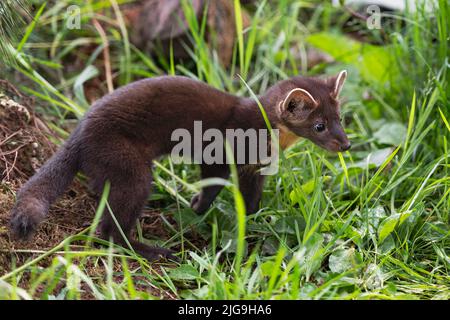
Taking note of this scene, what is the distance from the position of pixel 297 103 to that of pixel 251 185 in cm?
62

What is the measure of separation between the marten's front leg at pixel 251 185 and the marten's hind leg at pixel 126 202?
70 cm

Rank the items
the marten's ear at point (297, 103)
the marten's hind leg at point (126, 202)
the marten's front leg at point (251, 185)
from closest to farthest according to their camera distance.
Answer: the marten's hind leg at point (126, 202), the marten's ear at point (297, 103), the marten's front leg at point (251, 185)

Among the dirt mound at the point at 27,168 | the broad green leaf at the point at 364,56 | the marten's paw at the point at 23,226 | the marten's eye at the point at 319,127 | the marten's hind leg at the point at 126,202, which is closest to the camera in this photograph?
the marten's paw at the point at 23,226

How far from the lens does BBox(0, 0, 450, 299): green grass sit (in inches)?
130

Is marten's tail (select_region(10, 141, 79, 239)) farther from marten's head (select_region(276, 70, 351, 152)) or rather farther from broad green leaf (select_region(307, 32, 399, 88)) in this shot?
broad green leaf (select_region(307, 32, 399, 88))

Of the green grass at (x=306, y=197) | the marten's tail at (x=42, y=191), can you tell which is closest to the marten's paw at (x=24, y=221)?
the marten's tail at (x=42, y=191)

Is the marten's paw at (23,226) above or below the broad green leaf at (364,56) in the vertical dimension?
below

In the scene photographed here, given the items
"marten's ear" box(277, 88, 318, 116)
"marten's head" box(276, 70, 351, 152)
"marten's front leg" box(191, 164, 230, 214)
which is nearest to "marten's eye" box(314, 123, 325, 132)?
"marten's head" box(276, 70, 351, 152)

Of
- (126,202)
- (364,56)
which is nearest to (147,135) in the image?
(126,202)

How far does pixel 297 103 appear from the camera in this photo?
4.06 meters

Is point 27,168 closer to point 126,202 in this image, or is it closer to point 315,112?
point 126,202

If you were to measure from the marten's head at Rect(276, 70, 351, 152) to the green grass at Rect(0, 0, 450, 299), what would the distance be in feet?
0.50

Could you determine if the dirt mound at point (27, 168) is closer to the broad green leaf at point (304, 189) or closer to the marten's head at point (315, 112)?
the broad green leaf at point (304, 189)

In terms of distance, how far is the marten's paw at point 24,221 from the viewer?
10.7ft
